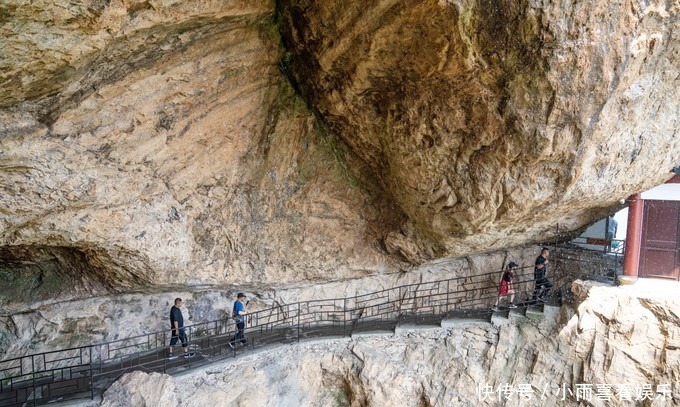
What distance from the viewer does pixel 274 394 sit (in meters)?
7.58

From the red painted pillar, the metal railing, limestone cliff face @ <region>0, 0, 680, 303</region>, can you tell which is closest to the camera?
limestone cliff face @ <region>0, 0, 680, 303</region>

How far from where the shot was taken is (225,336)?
8.77 metres

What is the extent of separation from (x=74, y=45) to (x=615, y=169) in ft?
27.1

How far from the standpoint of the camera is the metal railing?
6.89 meters

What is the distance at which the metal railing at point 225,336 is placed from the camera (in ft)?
22.6

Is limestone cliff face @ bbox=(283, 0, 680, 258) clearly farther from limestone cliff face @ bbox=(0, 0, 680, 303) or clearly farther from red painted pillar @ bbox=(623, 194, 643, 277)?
red painted pillar @ bbox=(623, 194, 643, 277)

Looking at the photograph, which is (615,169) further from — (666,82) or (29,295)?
(29,295)

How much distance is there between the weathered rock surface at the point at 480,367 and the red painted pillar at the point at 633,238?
985mm

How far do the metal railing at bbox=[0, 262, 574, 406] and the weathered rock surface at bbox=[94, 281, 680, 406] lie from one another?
507mm

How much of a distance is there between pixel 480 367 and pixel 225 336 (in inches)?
203
